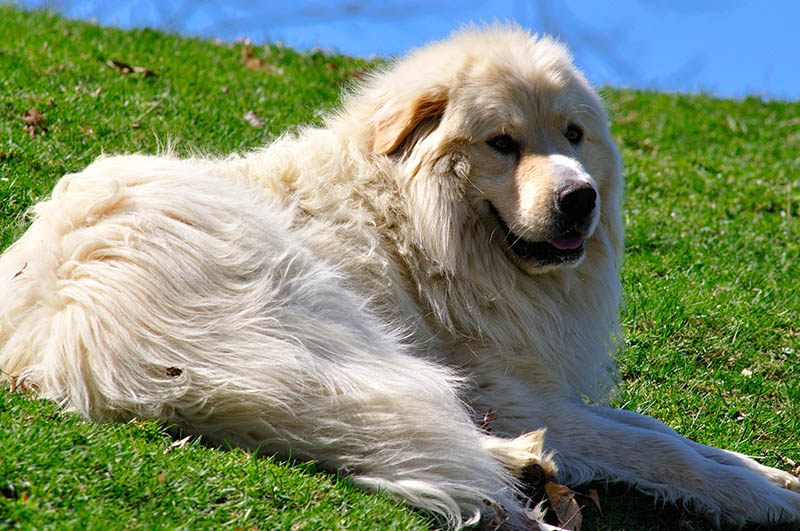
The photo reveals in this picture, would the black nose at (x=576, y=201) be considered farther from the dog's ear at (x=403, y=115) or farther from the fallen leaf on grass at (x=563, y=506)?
the fallen leaf on grass at (x=563, y=506)

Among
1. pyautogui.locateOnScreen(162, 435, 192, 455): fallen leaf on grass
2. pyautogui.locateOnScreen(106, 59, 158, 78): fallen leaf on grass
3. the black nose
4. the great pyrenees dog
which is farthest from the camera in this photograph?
pyautogui.locateOnScreen(106, 59, 158, 78): fallen leaf on grass

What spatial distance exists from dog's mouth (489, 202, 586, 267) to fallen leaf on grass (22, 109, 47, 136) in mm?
3785

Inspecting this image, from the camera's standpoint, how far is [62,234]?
343 centimetres

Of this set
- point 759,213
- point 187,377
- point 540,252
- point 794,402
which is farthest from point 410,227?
point 759,213

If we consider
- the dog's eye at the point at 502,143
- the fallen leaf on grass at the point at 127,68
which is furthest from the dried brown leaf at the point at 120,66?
the dog's eye at the point at 502,143

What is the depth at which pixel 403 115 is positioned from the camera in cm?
418

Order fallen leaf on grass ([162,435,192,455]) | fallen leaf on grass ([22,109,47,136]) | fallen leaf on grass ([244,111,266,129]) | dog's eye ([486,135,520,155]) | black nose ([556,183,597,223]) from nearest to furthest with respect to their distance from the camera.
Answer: fallen leaf on grass ([162,435,192,455]) < black nose ([556,183,597,223]) < dog's eye ([486,135,520,155]) < fallen leaf on grass ([22,109,47,136]) < fallen leaf on grass ([244,111,266,129])

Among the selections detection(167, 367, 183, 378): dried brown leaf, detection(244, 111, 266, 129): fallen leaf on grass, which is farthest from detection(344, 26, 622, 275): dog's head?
detection(244, 111, 266, 129): fallen leaf on grass

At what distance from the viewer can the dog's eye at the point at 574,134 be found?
14.0ft

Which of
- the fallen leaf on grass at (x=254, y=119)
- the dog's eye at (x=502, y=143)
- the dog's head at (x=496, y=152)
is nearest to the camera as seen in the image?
the dog's head at (x=496, y=152)

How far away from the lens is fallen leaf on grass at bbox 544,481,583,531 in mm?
3424

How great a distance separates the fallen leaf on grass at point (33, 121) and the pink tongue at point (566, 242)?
4.08 metres

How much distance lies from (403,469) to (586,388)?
1.54 meters

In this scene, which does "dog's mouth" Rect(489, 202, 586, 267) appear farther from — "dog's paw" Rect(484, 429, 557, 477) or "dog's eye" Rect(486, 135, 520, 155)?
"dog's paw" Rect(484, 429, 557, 477)
